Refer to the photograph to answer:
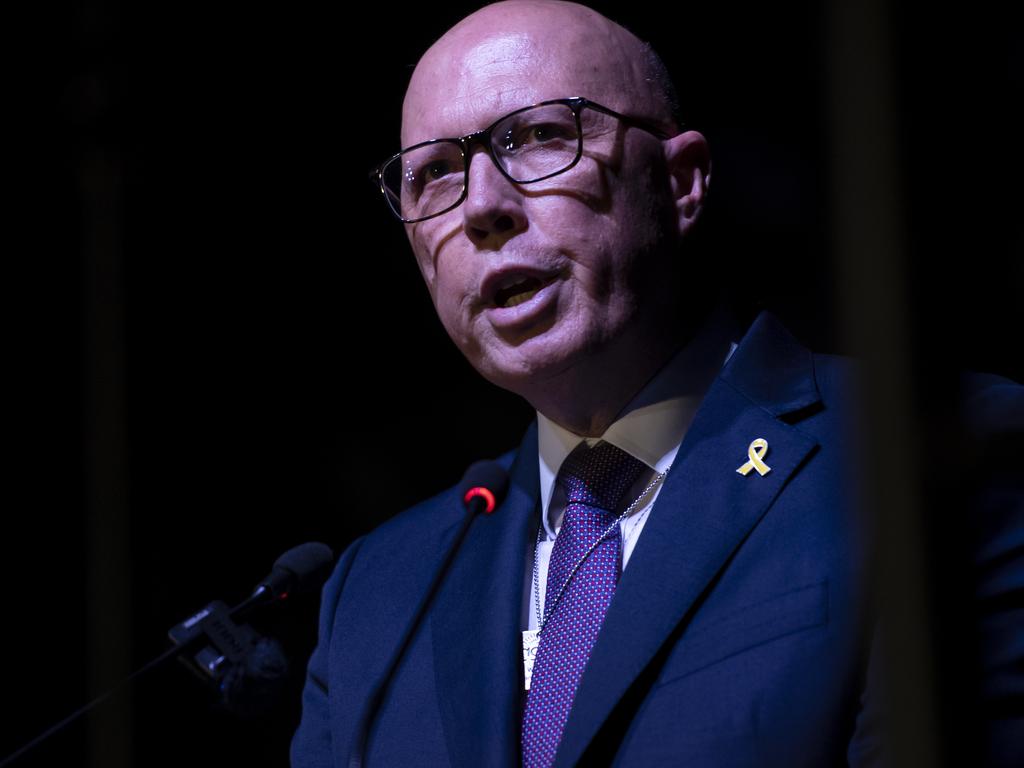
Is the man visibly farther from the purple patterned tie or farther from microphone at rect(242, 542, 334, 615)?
microphone at rect(242, 542, 334, 615)

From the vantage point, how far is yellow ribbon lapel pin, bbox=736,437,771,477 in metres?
1.52

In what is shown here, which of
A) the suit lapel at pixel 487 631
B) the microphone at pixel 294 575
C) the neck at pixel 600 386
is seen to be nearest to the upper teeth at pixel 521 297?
the neck at pixel 600 386

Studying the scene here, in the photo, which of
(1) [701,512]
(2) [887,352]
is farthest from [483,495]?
(2) [887,352]

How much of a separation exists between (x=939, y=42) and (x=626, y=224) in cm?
66

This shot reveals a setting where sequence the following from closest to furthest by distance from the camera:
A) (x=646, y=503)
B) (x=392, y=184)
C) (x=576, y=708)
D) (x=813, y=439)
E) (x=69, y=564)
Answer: (x=576, y=708), (x=813, y=439), (x=646, y=503), (x=392, y=184), (x=69, y=564)

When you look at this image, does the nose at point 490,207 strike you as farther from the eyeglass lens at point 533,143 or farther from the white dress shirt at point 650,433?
the white dress shirt at point 650,433

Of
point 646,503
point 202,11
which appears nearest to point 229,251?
point 202,11

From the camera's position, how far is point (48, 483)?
2404mm

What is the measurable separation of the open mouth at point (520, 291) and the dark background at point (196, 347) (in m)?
0.73

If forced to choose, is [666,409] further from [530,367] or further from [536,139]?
[536,139]

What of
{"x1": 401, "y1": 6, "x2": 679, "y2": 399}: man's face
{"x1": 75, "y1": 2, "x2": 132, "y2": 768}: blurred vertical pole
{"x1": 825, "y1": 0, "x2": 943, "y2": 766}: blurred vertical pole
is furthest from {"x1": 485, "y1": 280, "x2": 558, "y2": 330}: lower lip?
{"x1": 75, "y1": 2, "x2": 132, "y2": 768}: blurred vertical pole

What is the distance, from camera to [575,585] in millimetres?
1569

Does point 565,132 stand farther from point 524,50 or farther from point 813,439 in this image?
point 813,439

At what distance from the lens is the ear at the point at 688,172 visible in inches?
69.3
